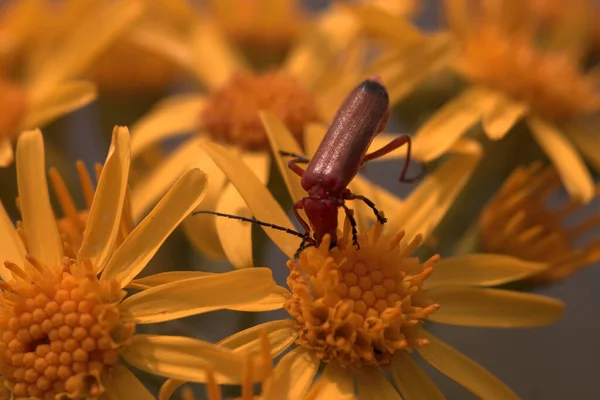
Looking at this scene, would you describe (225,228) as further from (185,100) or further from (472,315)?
(185,100)

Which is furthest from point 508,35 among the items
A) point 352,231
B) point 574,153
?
point 352,231

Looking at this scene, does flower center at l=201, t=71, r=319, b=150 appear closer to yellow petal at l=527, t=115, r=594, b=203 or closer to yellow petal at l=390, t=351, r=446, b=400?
yellow petal at l=527, t=115, r=594, b=203

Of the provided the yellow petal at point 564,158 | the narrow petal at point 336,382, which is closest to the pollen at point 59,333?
the narrow petal at point 336,382

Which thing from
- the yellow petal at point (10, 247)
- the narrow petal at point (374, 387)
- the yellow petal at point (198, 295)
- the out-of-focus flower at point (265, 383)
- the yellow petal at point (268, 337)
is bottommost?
the narrow petal at point (374, 387)

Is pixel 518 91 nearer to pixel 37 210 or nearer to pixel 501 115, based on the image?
pixel 501 115

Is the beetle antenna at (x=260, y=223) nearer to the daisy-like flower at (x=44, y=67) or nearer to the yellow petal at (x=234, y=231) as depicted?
the yellow petal at (x=234, y=231)

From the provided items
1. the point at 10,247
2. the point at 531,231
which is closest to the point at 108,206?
the point at 10,247
